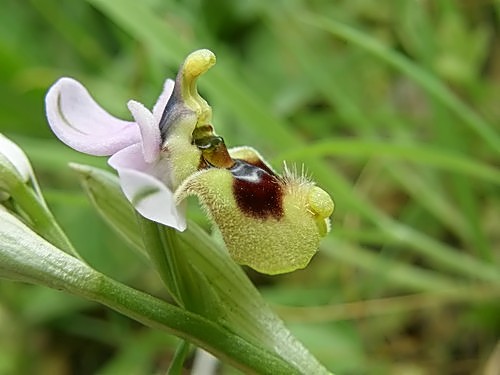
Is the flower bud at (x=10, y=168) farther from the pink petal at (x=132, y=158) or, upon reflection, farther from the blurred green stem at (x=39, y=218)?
the pink petal at (x=132, y=158)

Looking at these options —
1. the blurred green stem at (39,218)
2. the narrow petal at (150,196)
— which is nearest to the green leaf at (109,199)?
the blurred green stem at (39,218)

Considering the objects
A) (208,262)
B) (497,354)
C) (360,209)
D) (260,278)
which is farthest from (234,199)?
(260,278)

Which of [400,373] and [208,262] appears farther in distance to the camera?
[400,373]

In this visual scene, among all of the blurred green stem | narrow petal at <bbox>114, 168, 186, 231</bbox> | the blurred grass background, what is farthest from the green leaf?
the blurred grass background

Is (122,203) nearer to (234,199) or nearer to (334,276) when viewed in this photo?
(234,199)

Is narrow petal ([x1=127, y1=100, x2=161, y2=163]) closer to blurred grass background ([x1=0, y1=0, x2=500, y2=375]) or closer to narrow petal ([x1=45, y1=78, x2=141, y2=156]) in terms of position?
narrow petal ([x1=45, y1=78, x2=141, y2=156])

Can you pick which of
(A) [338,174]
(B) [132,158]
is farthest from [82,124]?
(A) [338,174]
